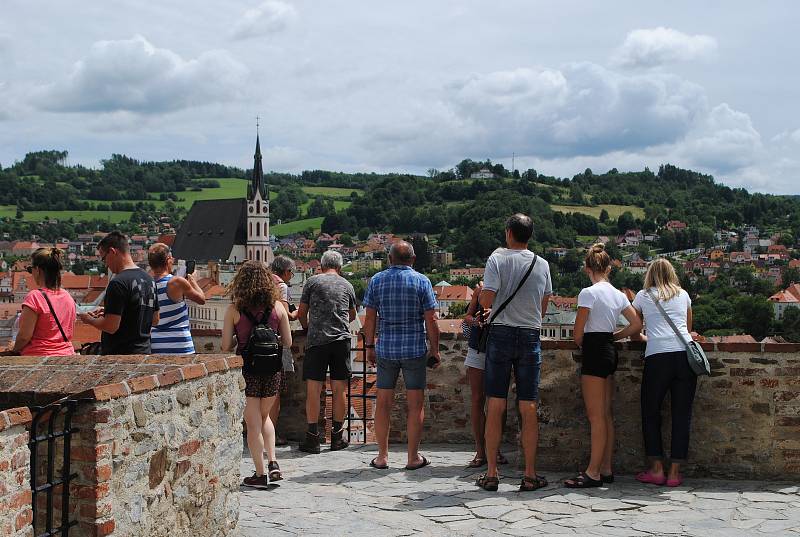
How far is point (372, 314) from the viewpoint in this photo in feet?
23.1

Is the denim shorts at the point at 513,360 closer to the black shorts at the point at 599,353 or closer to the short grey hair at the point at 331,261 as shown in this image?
the black shorts at the point at 599,353

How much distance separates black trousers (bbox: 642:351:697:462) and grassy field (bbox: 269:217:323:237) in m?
152

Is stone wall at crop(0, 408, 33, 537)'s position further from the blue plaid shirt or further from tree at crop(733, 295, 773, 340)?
tree at crop(733, 295, 773, 340)

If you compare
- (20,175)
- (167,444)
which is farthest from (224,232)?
(167,444)

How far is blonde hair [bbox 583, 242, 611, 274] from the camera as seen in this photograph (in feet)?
20.9

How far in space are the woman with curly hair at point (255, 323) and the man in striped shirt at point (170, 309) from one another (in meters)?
0.33

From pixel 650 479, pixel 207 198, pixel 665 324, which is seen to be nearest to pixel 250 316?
pixel 665 324

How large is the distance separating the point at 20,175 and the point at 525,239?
201 metres

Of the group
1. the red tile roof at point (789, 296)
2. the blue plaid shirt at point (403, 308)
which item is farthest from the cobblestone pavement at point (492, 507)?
the red tile roof at point (789, 296)

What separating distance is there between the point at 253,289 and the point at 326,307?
4.12ft

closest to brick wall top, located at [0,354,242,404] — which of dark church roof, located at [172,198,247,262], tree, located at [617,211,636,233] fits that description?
dark church roof, located at [172,198,247,262]

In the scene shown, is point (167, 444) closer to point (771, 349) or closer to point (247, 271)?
point (247, 271)

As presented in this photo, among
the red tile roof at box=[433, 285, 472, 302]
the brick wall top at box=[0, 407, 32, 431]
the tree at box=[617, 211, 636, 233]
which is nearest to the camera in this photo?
the brick wall top at box=[0, 407, 32, 431]

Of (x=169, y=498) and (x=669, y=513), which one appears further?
(x=669, y=513)
